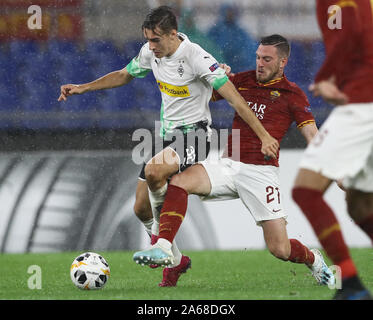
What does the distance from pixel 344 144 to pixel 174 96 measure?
85.6 inches

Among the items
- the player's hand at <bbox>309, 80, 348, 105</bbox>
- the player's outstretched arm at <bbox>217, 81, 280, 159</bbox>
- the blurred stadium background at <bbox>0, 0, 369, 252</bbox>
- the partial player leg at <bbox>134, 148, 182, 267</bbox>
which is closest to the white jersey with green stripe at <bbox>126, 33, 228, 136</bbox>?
the player's outstretched arm at <bbox>217, 81, 280, 159</bbox>

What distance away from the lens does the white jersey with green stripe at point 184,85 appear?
533 cm

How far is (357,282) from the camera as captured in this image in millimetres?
3434

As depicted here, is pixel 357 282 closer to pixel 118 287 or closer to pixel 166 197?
pixel 166 197

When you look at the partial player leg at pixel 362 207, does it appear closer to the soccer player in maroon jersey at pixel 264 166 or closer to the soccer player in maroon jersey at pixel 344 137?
the soccer player in maroon jersey at pixel 344 137

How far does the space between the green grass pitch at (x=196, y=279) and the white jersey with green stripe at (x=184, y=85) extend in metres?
1.17

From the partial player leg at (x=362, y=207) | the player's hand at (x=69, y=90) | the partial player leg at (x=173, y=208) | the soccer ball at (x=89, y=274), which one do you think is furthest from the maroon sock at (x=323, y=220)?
the player's hand at (x=69, y=90)

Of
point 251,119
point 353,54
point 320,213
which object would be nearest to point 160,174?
point 251,119

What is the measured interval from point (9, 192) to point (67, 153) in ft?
2.91

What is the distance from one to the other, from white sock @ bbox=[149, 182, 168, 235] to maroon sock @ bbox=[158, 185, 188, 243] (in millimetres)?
139

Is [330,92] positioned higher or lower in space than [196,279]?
higher

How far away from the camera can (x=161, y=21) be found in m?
5.17

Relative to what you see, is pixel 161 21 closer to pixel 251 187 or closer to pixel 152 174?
pixel 152 174
